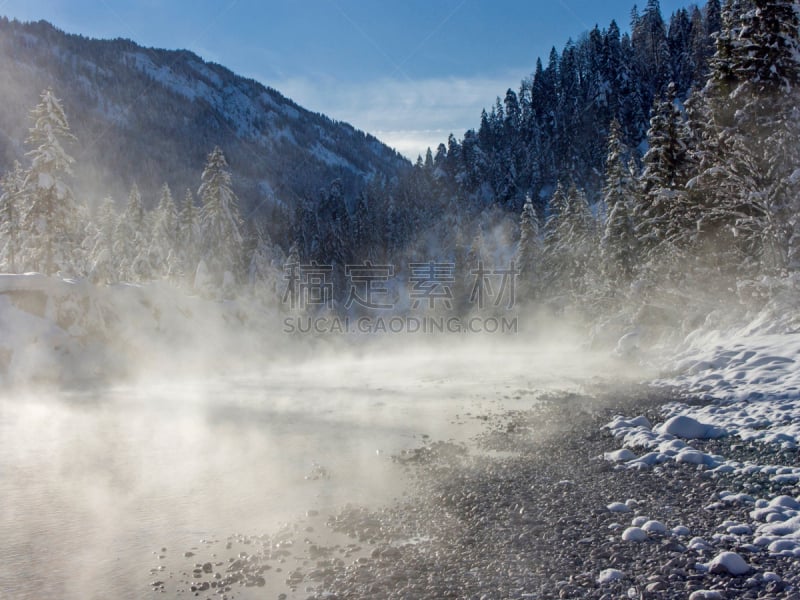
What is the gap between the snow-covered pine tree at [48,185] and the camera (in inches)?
1300

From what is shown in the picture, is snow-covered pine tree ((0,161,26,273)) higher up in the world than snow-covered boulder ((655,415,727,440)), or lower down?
higher up

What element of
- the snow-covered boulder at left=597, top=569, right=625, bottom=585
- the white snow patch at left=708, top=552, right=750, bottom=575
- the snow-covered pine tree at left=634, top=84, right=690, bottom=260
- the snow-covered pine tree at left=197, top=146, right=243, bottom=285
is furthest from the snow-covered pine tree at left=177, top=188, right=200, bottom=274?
the white snow patch at left=708, top=552, right=750, bottom=575

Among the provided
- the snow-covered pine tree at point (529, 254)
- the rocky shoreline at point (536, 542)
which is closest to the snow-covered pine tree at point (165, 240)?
the snow-covered pine tree at point (529, 254)

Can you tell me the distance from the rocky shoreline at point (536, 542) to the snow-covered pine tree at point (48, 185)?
3469cm

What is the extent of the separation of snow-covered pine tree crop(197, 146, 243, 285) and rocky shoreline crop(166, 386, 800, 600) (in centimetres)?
3997

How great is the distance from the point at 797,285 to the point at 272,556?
63.2 ft

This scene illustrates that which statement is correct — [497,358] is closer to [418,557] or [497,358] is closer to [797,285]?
[797,285]

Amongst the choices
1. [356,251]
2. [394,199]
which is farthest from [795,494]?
[394,199]

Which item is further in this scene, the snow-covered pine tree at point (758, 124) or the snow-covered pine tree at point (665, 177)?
the snow-covered pine tree at point (665, 177)

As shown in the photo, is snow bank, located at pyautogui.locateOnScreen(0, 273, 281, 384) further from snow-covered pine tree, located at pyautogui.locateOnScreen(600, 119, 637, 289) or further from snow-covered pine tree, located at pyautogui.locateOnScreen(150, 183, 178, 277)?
snow-covered pine tree, located at pyautogui.locateOnScreen(600, 119, 637, 289)

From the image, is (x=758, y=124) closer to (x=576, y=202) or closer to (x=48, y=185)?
(x=576, y=202)

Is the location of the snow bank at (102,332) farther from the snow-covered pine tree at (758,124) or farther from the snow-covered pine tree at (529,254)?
the snow-covered pine tree at (529,254)

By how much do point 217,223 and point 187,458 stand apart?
122ft

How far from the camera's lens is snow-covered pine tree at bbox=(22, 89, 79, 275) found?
33.0 meters
